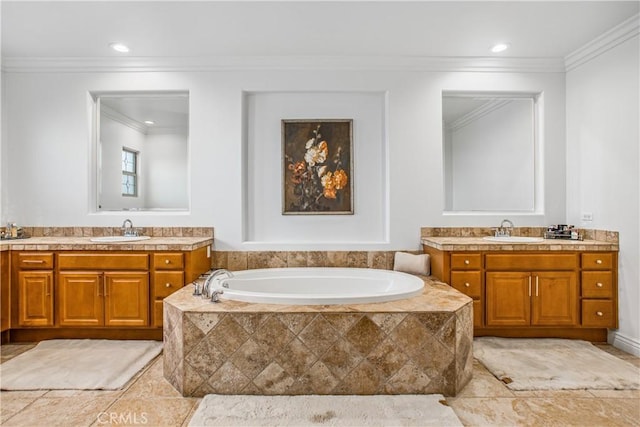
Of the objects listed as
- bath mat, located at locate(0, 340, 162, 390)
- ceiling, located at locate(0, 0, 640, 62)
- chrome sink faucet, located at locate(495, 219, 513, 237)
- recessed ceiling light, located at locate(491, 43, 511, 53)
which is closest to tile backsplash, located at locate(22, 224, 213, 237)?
bath mat, located at locate(0, 340, 162, 390)

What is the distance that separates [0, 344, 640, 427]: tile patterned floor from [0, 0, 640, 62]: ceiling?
2.65m

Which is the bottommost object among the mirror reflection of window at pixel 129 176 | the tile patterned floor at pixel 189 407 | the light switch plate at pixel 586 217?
the tile patterned floor at pixel 189 407

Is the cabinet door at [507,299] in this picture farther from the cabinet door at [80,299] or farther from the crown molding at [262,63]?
the cabinet door at [80,299]

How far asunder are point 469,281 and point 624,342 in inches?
51.6

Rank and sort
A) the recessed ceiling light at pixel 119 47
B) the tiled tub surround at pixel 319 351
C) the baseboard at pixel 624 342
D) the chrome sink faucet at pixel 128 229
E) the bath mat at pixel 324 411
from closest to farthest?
1. the bath mat at pixel 324 411
2. the tiled tub surround at pixel 319 351
3. the baseboard at pixel 624 342
4. the recessed ceiling light at pixel 119 47
5. the chrome sink faucet at pixel 128 229

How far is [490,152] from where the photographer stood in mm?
3791

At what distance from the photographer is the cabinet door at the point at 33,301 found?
9.98ft

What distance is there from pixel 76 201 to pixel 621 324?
505 centimetres

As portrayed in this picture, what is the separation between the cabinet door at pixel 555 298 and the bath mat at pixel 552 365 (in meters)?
0.19

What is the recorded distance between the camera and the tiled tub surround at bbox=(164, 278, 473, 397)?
216 cm

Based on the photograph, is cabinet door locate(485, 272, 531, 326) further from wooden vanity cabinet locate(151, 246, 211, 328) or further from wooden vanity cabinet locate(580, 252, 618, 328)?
wooden vanity cabinet locate(151, 246, 211, 328)

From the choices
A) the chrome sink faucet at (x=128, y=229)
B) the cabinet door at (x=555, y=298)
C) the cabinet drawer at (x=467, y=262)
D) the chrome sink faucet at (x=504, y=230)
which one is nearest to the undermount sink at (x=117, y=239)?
the chrome sink faucet at (x=128, y=229)

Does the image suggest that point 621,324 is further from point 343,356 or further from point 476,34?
point 476,34

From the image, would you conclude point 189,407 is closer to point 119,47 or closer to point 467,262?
point 467,262
